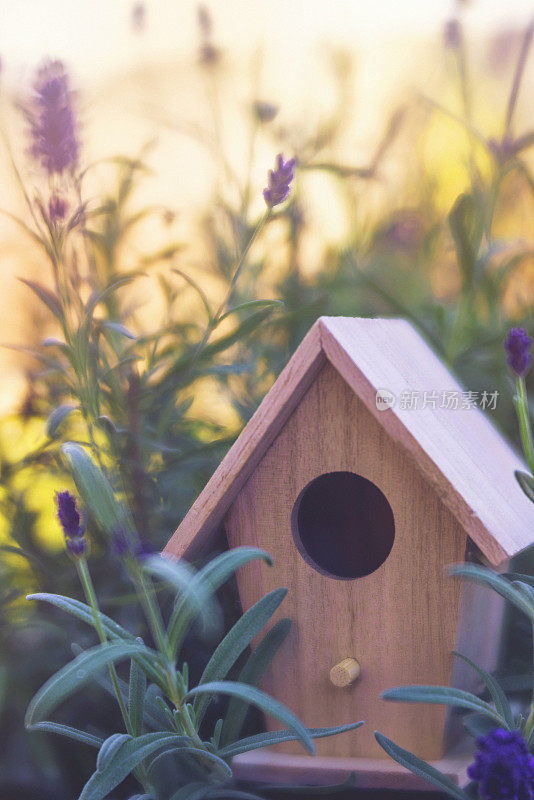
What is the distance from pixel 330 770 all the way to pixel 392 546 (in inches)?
6.3

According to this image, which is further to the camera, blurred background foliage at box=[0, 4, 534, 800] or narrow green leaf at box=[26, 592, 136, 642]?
blurred background foliage at box=[0, 4, 534, 800]

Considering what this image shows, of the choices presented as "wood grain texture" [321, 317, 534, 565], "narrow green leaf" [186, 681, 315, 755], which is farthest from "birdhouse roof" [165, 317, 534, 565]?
"narrow green leaf" [186, 681, 315, 755]

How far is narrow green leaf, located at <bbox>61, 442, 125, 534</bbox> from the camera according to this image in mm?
406

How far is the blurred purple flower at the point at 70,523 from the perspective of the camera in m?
0.37

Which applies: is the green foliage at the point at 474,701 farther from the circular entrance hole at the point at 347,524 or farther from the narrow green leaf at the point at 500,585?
the circular entrance hole at the point at 347,524

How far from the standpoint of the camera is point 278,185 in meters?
0.47

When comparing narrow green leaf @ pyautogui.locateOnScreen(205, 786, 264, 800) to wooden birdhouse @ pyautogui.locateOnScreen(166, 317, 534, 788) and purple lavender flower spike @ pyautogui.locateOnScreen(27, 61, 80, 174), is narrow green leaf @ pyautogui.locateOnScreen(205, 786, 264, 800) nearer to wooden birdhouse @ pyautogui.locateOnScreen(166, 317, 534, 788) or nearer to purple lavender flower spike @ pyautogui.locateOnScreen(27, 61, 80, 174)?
wooden birdhouse @ pyautogui.locateOnScreen(166, 317, 534, 788)

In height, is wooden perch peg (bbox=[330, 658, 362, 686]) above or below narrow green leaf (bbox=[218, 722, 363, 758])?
above

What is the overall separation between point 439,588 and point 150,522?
0.75 feet

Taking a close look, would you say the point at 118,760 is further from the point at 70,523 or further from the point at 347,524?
the point at 347,524

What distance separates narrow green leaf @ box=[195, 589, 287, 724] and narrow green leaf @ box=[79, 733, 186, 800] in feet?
0.13

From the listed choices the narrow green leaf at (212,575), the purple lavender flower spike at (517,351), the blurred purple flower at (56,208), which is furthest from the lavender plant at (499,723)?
the blurred purple flower at (56,208)

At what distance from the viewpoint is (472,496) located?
47cm

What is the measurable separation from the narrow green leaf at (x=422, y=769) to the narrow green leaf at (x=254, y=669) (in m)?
0.09
